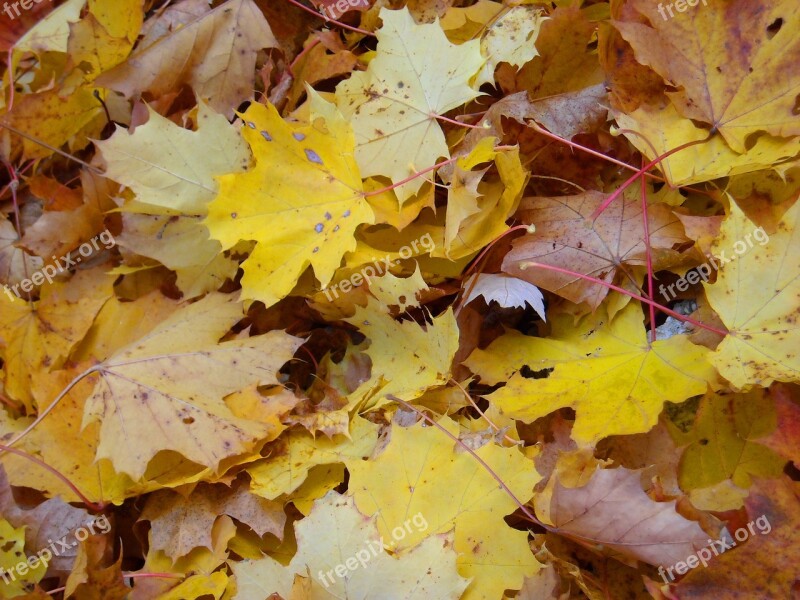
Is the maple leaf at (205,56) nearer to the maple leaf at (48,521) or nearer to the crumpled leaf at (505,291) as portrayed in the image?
the crumpled leaf at (505,291)

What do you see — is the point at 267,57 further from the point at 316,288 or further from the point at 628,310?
the point at 628,310

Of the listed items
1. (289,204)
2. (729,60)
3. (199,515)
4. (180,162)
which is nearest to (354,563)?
(199,515)

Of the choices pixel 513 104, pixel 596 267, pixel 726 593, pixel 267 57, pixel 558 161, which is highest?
pixel 267 57

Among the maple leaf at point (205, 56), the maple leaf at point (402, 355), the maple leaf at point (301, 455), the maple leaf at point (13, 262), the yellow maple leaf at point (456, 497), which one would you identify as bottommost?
the yellow maple leaf at point (456, 497)

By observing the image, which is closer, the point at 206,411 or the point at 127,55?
the point at 206,411

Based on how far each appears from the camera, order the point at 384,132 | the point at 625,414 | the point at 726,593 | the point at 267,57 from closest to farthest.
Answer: the point at 726,593
the point at 625,414
the point at 384,132
the point at 267,57

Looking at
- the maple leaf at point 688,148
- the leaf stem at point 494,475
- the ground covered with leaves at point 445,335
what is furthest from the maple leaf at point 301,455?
the maple leaf at point 688,148

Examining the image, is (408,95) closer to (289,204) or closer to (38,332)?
(289,204)

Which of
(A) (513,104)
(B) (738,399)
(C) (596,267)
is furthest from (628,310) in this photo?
(A) (513,104)
